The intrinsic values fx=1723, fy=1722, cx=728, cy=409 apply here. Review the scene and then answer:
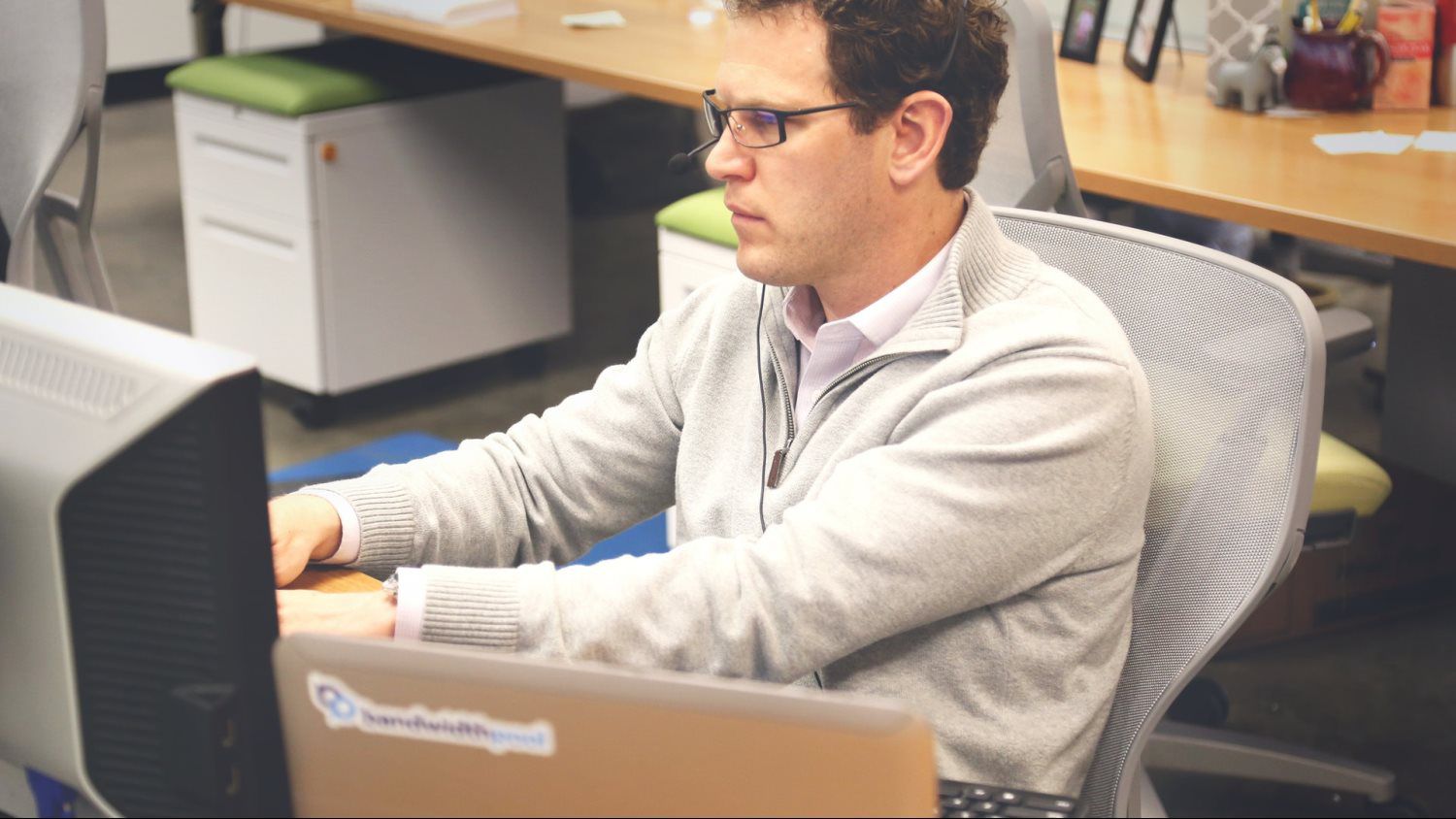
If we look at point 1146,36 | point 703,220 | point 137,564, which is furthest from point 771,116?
point 1146,36

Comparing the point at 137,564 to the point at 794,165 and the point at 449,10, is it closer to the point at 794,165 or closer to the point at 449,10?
the point at 794,165

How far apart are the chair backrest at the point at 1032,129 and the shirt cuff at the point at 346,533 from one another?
3.20 ft

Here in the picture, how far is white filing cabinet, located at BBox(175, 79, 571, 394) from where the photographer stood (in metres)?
3.21

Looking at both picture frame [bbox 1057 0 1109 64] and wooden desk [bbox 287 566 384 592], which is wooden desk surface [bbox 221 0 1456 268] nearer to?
picture frame [bbox 1057 0 1109 64]

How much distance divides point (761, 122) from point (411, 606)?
0.40 meters

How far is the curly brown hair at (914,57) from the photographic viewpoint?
1150 mm

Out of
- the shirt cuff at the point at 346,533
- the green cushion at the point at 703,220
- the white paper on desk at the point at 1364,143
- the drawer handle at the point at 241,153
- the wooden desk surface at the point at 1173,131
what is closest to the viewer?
the shirt cuff at the point at 346,533

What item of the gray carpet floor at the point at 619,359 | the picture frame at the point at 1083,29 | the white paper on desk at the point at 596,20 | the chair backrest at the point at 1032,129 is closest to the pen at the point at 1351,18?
the picture frame at the point at 1083,29

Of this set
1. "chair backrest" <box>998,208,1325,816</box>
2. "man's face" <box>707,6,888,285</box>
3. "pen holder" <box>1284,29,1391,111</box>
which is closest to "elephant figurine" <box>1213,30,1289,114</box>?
"pen holder" <box>1284,29,1391,111</box>

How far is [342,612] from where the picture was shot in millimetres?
1080

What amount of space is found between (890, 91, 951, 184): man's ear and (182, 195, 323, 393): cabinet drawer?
218 centimetres

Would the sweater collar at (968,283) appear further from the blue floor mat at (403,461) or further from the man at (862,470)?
the blue floor mat at (403,461)

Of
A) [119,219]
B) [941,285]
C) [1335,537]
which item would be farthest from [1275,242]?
[119,219]

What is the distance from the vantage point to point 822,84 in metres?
1.17
